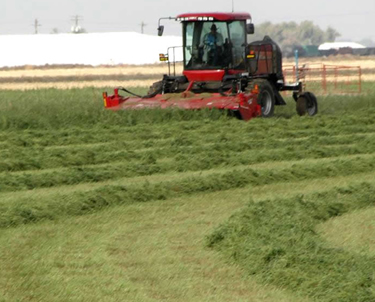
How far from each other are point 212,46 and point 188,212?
35.2 ft

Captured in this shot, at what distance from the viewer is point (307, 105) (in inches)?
824

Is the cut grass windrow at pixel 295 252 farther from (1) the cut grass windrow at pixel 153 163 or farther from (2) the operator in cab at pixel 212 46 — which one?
(2) the operator in cab at pixel 212 46

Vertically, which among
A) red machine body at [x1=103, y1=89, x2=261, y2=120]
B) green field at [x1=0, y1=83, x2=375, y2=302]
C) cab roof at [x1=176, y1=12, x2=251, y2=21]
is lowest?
Result: green field at [x1=0, y1=83, x2=375, y2=302]

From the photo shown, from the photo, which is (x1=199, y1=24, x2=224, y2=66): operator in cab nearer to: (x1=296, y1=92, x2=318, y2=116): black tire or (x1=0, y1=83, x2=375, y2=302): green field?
(x1=296, y1=92, x2=318, y2=116): black tire

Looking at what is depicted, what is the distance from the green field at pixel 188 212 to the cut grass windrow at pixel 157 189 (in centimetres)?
2

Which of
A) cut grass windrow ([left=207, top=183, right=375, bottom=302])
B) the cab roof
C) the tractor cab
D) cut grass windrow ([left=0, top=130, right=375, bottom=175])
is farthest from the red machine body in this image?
cut grass windrow ([left=207, top=183, right=375, bottom=302])

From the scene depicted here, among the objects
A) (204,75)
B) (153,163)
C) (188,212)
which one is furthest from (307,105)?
(188,212)

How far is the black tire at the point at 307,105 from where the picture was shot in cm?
2089

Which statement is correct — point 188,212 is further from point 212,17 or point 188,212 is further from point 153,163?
point 212,17

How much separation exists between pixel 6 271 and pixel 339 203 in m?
4.13

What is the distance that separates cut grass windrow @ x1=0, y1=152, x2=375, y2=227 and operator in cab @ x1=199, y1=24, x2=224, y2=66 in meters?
7.33

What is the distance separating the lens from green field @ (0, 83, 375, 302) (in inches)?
258

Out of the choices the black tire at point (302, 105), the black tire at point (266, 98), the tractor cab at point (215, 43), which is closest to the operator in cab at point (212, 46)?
the tractor cab at point (215, 43)

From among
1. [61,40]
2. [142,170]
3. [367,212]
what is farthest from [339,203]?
[61,40]
